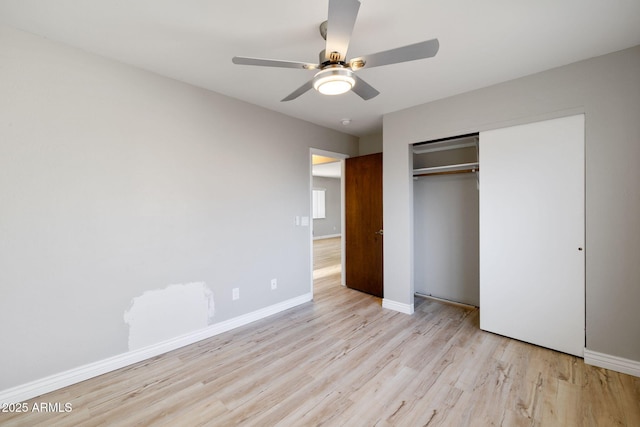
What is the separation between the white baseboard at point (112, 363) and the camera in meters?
1.81

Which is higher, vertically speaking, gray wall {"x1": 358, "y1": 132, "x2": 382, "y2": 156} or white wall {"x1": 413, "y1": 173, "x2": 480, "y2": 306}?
gray wall {"x1": 358, "y1": 132, "x2": 382, "y2": 156}

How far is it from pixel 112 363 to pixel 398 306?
2893 mm

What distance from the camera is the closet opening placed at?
3342 mm

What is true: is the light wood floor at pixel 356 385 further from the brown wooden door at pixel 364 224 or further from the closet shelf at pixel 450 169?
the closet shelf at pixel 450 169

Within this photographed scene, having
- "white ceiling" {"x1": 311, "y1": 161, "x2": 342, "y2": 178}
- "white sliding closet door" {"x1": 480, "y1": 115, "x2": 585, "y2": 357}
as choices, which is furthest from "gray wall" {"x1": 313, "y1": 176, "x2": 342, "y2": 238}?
"white sliding closet door" {"x1": 480, "y1": 115, "x2": 585, "y2": 357}

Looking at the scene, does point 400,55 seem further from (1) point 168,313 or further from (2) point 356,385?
(1) point 168,313

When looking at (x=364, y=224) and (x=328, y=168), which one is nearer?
(x=364, y=224)

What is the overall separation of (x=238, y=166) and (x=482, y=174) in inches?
101

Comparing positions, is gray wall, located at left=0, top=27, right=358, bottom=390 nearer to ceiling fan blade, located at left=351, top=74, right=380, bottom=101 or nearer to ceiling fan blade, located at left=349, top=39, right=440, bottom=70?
ceiling fan blade, located at left=351, top=74, right=380, bottom=101

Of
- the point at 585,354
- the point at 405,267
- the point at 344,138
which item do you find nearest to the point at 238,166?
the point at 344,138

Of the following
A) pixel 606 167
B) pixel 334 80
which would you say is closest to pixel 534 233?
pixel 606 167

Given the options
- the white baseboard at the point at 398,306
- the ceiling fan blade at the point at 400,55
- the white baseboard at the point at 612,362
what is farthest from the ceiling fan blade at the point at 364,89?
the white baseboard at the point at 612,362

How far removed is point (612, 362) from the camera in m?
2.10

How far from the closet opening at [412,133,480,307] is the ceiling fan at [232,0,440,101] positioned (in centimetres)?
185
